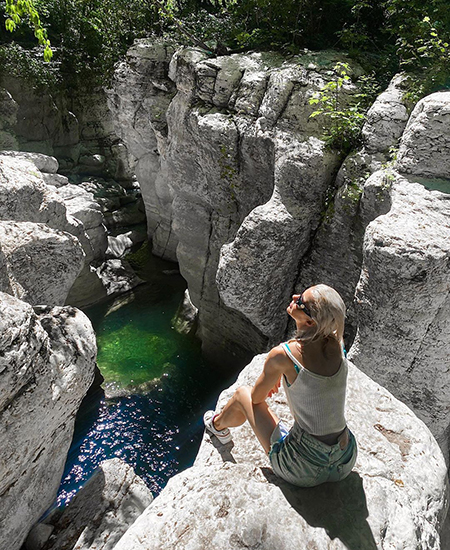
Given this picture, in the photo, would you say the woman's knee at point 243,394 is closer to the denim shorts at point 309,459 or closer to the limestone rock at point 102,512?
the denim shorts at point 309,459

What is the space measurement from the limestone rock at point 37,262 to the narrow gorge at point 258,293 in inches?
1.2

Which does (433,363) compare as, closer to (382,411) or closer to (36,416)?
(382,411)

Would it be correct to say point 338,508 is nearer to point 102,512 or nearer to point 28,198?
point 102,512

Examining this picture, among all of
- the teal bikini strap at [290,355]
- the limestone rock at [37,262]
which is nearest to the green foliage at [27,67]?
the limestone rock at [37,262]

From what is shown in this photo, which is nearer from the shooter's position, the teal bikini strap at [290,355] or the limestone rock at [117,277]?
the teal bikini strap at [290,355]

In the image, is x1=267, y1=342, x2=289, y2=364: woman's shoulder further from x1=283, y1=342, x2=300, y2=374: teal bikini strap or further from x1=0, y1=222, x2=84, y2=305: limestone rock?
x1=0, y1=222, x2=84, y2=305: limestone rock

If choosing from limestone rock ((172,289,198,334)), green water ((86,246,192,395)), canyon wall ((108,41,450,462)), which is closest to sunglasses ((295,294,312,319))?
canyon wall ((108,41,450,462))

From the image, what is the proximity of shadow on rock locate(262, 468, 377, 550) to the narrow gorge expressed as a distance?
0.02m

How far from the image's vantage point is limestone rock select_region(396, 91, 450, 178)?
5.54 metres

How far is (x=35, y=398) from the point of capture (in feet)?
13.6

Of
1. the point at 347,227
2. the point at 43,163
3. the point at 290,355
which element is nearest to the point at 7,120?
the point at 43,163

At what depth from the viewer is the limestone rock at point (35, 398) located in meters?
3.90

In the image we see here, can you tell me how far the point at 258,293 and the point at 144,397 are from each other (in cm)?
443

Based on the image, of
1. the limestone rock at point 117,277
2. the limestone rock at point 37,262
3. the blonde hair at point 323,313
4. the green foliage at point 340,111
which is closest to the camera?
the blonde hair at point 323,313
